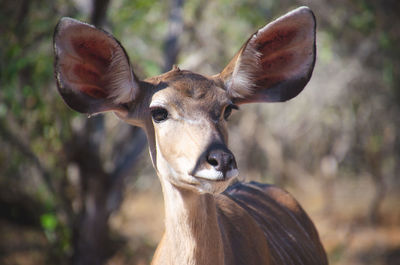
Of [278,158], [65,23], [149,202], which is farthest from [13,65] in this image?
[149,202]

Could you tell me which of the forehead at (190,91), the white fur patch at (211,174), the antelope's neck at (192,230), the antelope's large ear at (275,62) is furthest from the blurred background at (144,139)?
the white fur patch at (211,174)

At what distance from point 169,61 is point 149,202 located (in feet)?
37.8

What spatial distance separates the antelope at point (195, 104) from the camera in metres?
2.62

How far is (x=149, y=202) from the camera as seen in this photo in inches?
684

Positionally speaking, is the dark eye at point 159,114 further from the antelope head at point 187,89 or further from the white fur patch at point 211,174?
the white fur patch at point 211,174

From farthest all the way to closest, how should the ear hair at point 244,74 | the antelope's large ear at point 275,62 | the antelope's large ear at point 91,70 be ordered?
1. the ear hair at point 244,74
2. the antelope's large ear at point 275,62
3. the antelope's large ear at point 91,70

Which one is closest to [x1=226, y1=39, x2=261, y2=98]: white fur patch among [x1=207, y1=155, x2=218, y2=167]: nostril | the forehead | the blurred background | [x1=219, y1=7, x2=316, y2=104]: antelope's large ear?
[x1=219, y1=7, x2=316, y2=104]: antelope's large ear

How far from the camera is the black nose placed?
2391 millimetres

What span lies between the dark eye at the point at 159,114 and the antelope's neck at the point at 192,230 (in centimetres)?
35

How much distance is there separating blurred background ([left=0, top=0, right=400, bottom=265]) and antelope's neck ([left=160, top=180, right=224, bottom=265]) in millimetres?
3272

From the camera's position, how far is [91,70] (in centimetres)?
297

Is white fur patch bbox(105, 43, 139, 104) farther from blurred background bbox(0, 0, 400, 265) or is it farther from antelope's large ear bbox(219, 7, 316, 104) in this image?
blurred background bbox(0, 0, 400, 265)

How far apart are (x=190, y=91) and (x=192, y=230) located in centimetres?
74

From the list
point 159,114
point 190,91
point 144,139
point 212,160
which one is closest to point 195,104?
point 190,91
